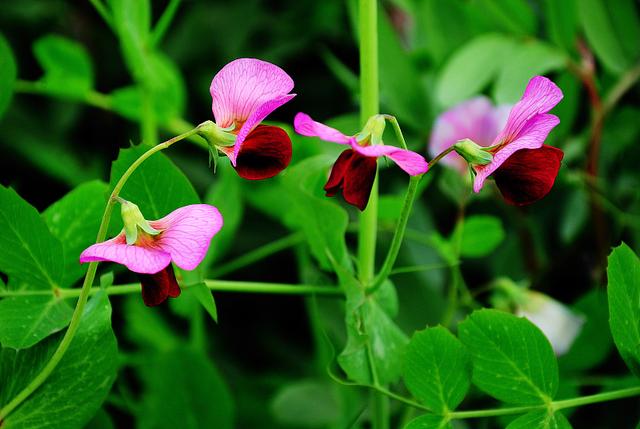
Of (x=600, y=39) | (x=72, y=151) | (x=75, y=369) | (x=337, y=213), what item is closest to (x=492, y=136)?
(x=600, y=39)

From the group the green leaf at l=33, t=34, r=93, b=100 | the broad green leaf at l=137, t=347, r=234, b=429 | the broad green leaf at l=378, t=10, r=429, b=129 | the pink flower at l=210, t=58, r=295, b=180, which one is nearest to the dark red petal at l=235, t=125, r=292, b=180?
the pink flower at l=210, t=58, r=295, b=180

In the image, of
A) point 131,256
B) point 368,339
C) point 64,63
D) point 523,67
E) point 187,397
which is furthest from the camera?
point 64,63

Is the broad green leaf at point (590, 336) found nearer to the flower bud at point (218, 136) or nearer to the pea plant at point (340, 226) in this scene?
the pea plant at point (340, 226)

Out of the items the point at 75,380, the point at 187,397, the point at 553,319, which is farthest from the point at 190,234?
the point at 553,319

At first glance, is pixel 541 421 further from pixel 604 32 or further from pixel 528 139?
pixel 604 32

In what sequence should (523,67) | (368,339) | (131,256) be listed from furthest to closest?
(523,67)
(368,339)
(131,256)

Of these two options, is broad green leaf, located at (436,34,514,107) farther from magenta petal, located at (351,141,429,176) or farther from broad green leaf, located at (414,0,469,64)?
magenta petal, located at (351,141,429,176)

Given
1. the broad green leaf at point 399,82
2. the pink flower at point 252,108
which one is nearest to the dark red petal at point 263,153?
the pink flower at point 252,108

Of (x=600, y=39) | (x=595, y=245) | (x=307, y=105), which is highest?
(x=307, y=105)

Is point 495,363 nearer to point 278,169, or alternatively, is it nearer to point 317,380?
point 278,169
